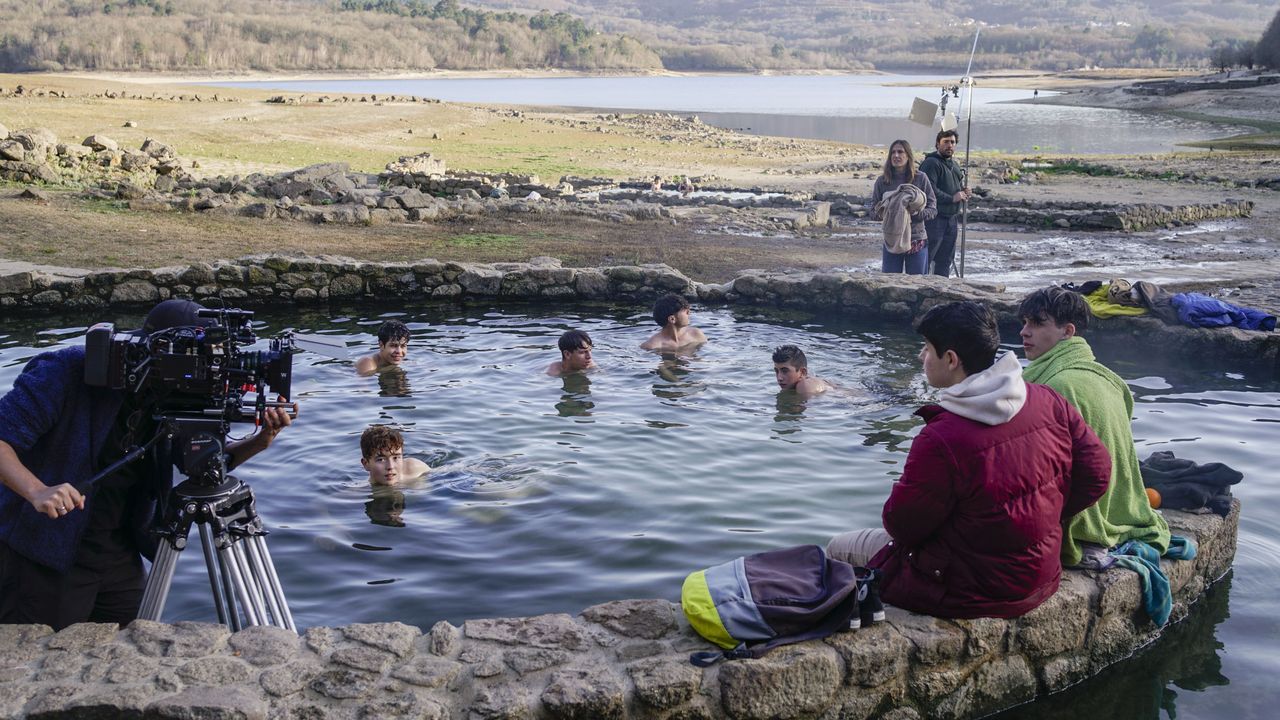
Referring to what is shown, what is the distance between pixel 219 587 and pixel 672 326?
6.90m

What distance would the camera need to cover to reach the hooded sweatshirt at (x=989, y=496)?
4086mm

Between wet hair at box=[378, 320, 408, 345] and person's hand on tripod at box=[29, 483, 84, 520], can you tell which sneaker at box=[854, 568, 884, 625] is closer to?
person's hand on tripod at box=[29, 483, 84, 520]

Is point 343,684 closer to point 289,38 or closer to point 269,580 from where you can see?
point 269,580

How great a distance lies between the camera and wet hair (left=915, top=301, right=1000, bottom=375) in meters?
4.23

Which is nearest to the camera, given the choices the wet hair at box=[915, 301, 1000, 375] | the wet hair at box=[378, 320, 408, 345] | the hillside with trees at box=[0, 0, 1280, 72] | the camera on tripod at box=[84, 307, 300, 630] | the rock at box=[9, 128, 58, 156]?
the camera on tripod at box=[84, 307, 300, 630]

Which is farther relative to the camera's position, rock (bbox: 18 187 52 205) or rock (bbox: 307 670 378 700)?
rock (bbox: 18 187 52 205)

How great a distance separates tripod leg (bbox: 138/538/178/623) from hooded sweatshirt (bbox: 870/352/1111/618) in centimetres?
270

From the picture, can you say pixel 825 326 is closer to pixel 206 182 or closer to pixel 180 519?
pixel 180 519

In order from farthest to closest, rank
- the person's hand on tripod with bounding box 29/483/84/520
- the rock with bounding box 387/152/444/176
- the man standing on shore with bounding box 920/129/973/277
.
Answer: the rock with bounding box 387/152/444/176, the man standing on shore with bounding box 920/129/973/277, the person's hand on tripod with bounding box 29/483/84/520

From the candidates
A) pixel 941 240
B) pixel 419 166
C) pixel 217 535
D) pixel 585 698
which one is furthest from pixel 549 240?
pixel 585 698

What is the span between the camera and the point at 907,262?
42.1 ft

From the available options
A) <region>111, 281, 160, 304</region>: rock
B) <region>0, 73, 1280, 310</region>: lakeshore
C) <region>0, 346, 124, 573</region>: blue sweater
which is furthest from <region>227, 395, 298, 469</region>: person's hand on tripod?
<region>0, 73, 1280, 310</region>: lakeshore

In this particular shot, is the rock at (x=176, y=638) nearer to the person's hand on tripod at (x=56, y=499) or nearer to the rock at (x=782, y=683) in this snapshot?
the person's hand on tripod at (x=56, y=499)

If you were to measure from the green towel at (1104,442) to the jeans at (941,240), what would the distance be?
7.89 metres
